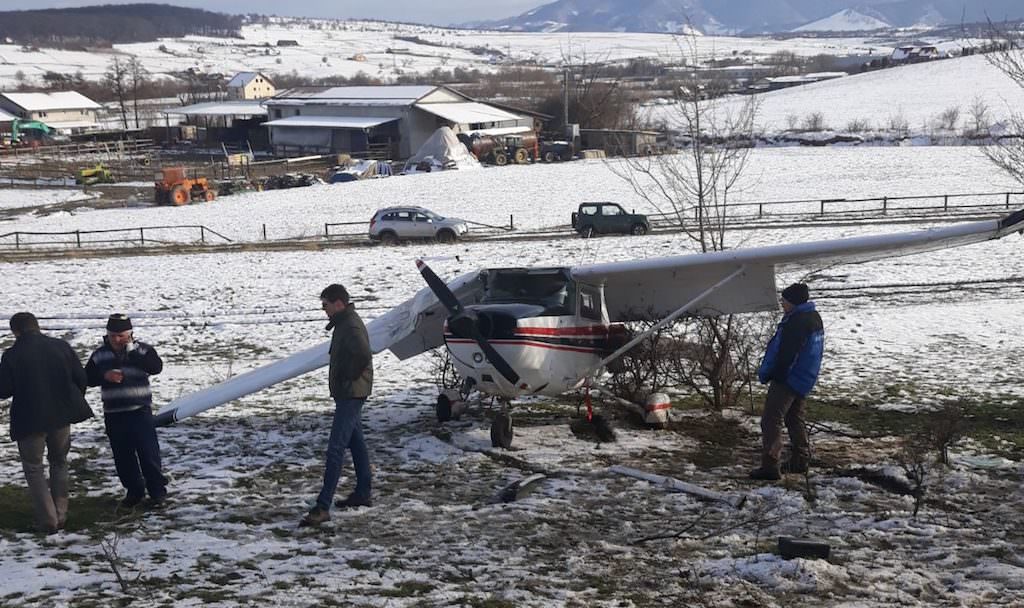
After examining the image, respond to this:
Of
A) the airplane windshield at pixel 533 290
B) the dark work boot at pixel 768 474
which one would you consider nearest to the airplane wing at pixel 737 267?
the airplane windshield at pixel 533 290

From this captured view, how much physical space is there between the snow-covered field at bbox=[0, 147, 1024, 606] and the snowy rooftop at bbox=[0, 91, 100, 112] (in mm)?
96723

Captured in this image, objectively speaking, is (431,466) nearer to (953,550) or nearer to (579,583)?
(579,583)

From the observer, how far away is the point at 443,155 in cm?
6259

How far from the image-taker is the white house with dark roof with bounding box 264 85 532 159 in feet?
241

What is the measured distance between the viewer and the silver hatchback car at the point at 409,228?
115ft

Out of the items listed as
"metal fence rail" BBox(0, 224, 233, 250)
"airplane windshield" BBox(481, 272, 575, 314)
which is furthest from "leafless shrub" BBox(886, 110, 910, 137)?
"airplane windshield" BBox(481, 272, 575, 314)

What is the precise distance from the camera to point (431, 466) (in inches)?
410

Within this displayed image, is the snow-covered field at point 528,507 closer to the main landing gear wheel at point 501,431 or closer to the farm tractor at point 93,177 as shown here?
the main landing gear wheel at point 501,431

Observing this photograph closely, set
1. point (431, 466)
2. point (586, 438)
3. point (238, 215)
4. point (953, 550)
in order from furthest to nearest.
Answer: point (238, 215), point (586, 438), point (431, 466), point (953, 550)

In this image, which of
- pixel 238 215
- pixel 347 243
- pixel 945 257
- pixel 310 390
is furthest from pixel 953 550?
pixel 238 215

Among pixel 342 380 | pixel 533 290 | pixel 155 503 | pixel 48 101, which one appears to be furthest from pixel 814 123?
pixel 48 101

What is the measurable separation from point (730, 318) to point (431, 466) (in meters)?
4.63

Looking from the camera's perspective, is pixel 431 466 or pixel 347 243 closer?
pixel 431 466

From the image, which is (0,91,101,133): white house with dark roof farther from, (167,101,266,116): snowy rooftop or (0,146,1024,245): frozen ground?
(0,146,1024,245): frozen ground
